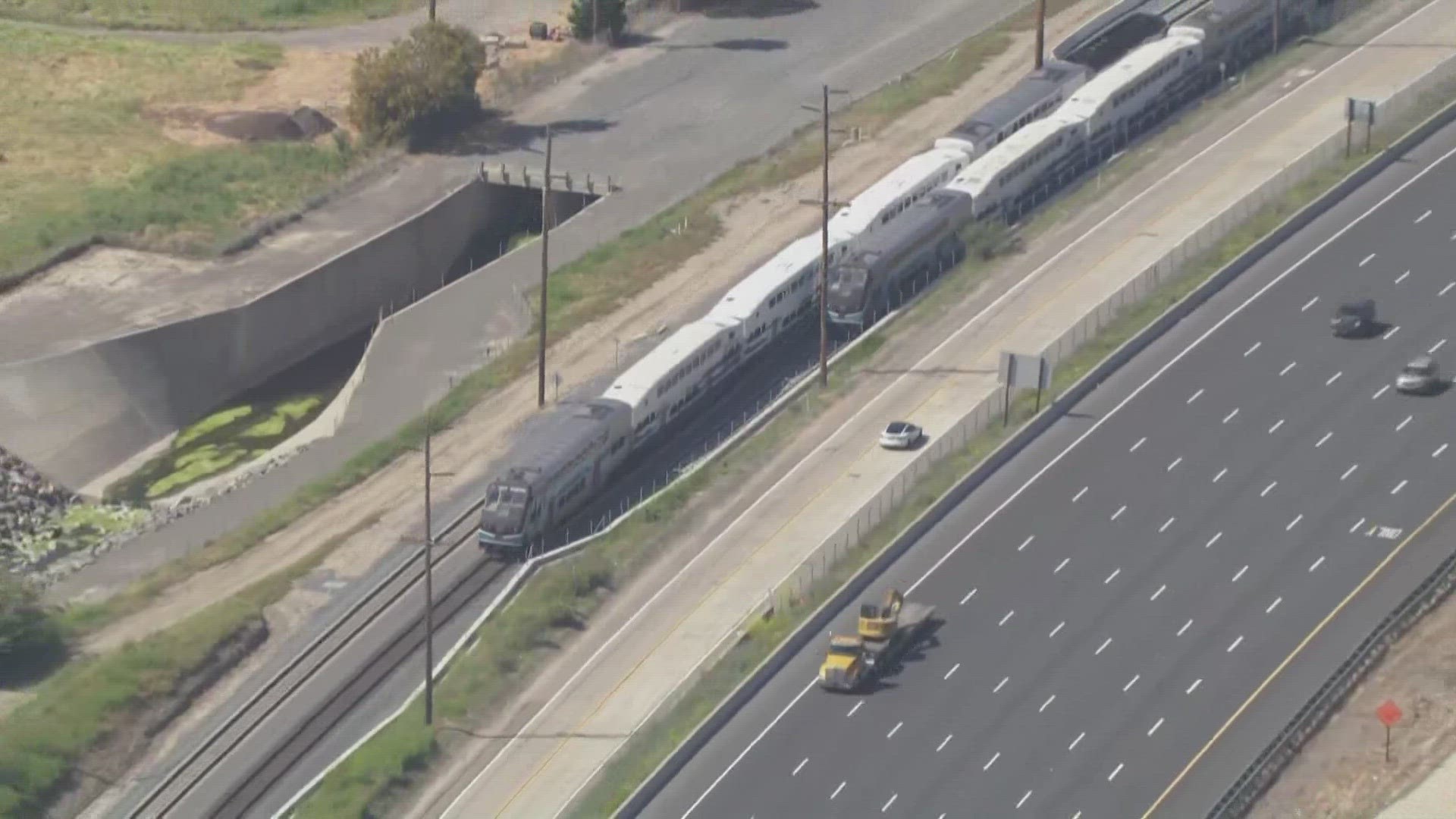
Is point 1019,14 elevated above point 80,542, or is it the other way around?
point 1019,14

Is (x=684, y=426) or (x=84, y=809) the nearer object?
(x=84, y=809)

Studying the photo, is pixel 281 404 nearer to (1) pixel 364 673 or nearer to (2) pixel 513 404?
(2) pixel 513 404

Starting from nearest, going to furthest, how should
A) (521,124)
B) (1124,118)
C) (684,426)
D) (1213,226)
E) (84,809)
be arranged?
1. (84,809)
2. (684,426)
3. (1213,226)
4. (1124,118)
5. (521,124)

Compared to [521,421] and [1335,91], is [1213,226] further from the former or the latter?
[521,421]

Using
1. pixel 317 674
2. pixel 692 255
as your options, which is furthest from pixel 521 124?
pixel 317 674

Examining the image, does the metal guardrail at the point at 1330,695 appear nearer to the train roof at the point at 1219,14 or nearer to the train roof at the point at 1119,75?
the train roof at the point at 1119,75
